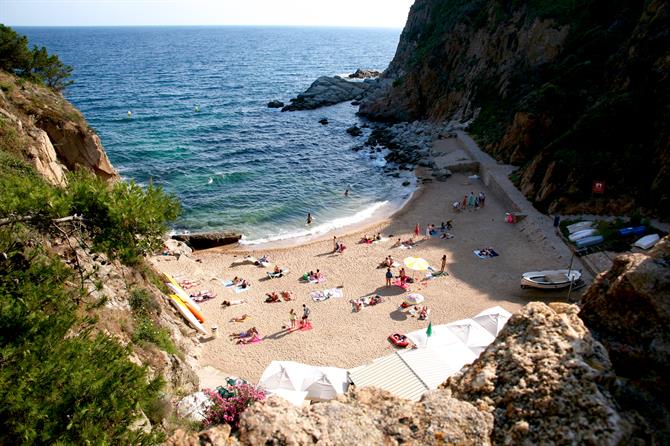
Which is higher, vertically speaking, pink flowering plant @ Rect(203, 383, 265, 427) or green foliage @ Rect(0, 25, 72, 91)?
green foliage @ Rect(0, 25, 72, 91)

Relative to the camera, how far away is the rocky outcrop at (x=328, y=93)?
7831cm

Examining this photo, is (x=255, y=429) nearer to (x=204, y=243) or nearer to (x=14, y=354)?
(x=14, y=354)

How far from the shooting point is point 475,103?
50281mm

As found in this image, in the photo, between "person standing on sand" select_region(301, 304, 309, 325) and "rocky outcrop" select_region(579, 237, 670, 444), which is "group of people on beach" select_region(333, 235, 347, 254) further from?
"rocky outcrop" select_region(579, 237, 670, 444)

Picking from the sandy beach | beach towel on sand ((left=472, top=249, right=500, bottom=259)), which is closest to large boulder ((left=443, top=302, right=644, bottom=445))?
the sandy beach

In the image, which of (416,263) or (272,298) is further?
(416,263)

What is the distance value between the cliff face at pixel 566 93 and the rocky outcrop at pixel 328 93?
941 inches

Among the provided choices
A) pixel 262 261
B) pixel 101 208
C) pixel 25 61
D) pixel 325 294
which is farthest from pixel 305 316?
pixel 25 61

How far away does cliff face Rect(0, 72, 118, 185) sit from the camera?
17.5m

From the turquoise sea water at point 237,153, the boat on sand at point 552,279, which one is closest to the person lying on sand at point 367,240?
the turquoise sea water at point 237,153

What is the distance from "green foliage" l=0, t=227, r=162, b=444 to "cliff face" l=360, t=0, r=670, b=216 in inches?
1155

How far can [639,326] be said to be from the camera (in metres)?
6.12

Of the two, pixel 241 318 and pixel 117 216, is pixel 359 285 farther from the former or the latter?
pixel 117 216

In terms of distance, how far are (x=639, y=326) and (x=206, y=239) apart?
28.9 m
